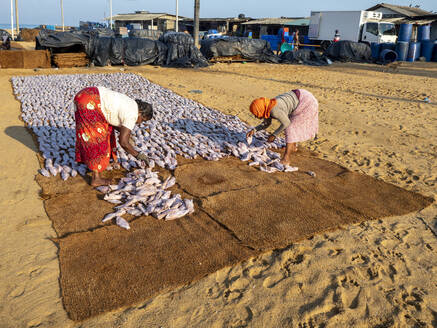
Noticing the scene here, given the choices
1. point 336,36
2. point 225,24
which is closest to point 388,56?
point 336,36

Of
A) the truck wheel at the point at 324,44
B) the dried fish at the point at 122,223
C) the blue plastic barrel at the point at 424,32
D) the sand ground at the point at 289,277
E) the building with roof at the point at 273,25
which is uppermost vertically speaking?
the building with roof at the point at 273,25

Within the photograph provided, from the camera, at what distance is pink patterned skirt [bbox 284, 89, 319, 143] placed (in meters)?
4.57

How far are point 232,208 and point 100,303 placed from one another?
1648 millimetres

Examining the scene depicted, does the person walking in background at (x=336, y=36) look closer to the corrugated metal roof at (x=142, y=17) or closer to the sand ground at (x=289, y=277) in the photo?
the sand ground at (x=289, y=277)

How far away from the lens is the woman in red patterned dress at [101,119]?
11.7ft

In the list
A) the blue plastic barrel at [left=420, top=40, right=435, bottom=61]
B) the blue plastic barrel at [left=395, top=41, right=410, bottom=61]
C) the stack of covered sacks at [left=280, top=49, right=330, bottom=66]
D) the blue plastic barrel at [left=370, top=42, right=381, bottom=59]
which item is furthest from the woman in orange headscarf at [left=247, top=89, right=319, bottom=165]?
the blue plastic barrel at [left=420, top=40, right=435, bottom=61]

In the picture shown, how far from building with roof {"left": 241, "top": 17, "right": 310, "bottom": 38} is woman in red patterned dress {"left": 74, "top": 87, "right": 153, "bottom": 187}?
97.8ft

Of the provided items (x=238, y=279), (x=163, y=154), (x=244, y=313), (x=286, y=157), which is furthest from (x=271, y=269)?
(x=163, y=154)

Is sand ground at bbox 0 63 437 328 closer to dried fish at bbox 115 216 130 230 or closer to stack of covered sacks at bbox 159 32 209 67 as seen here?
dried fish at bbox 115 216 130 230

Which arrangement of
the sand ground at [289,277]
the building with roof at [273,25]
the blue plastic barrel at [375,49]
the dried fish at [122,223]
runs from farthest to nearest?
the building with roof at [273,25], the blue plastic barrel at [375,49], the dried fish at [122,223], the sand ground at [289,277]

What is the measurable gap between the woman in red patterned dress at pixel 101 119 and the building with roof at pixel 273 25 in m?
29.8

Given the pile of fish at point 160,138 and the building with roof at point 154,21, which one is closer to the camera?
the pile of fish at point 160,138

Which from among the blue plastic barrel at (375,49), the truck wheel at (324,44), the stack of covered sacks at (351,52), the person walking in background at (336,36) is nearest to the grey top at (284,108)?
the stack of covered sacks at (351,52)

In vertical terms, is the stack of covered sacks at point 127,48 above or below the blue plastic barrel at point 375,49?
below
